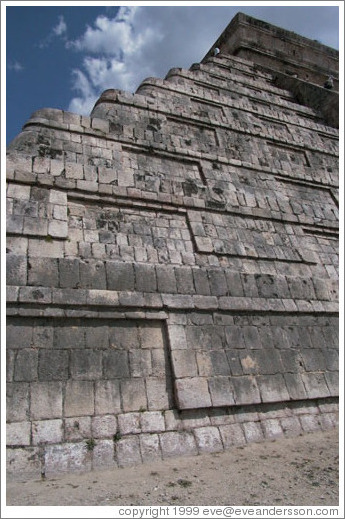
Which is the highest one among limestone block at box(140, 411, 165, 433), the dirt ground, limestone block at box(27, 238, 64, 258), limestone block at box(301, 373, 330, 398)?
limestone block at box(27, 238, 64, 258)

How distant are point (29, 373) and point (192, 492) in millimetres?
2139

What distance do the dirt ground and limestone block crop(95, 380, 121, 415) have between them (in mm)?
660

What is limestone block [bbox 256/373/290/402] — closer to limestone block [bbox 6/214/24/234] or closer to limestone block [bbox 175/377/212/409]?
limestone block [bbox 175/377/212/409]

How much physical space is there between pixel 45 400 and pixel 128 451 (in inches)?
42.8

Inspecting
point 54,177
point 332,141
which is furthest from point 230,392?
point 332,141

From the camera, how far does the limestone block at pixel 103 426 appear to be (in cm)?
430

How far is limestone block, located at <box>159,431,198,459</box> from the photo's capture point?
4461 millimetres

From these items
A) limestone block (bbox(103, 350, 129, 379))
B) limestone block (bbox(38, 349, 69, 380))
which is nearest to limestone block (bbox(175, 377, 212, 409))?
limestone block (bbox(103, 350, 129, 379))

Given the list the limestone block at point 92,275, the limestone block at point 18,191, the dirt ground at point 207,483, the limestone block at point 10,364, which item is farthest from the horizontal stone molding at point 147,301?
the dirt ground at point 207,483

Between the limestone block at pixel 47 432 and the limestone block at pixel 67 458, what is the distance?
3.2 inches

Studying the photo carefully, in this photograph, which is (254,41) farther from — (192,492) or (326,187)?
(192,492)

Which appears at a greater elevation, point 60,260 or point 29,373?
point 60,260

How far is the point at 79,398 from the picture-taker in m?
4.42

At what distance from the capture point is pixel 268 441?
16.4 feet
